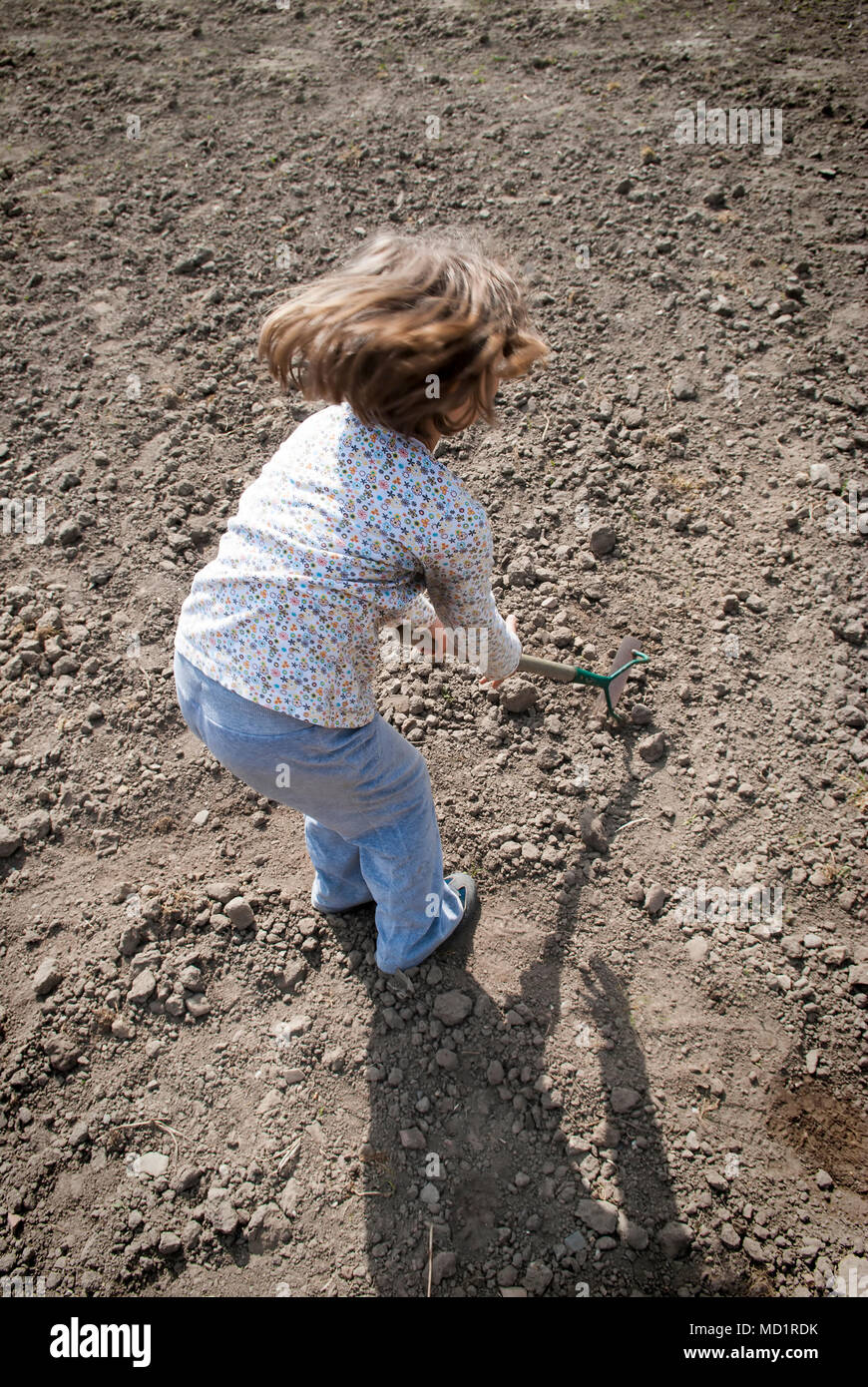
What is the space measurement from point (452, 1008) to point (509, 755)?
32.8 inches

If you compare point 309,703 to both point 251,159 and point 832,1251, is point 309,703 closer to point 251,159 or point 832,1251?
point 832,1251

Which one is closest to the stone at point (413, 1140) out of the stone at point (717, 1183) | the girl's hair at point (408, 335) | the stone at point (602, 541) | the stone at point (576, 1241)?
the stone at point (576, 1241)

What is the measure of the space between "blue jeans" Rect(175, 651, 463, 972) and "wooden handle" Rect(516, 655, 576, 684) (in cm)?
58

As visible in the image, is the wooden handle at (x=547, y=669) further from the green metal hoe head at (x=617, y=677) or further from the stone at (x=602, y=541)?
the stone at (x=602, y=541)

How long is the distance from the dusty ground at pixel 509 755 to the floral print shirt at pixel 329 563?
1.09m

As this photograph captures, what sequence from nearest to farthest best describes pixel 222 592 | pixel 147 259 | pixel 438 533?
pixel 438 533
pixel 222 592
pixel 147 259

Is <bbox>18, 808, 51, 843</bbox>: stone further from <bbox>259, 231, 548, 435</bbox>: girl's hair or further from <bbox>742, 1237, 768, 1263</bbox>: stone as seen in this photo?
<bbox>742, 1237, 768, 1263</bbox>: stone

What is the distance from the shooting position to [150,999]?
2.33 m

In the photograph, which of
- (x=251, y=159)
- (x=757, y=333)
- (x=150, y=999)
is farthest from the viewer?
(x=251, y=159)

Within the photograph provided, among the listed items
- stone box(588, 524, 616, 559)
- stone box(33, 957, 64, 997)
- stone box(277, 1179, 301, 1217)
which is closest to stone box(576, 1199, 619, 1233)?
stone box(277, 1179, 301, 1217)

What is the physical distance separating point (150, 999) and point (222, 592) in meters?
1.32

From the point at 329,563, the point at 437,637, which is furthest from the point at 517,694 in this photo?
the point at 329,563

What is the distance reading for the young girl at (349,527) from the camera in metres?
1.40
